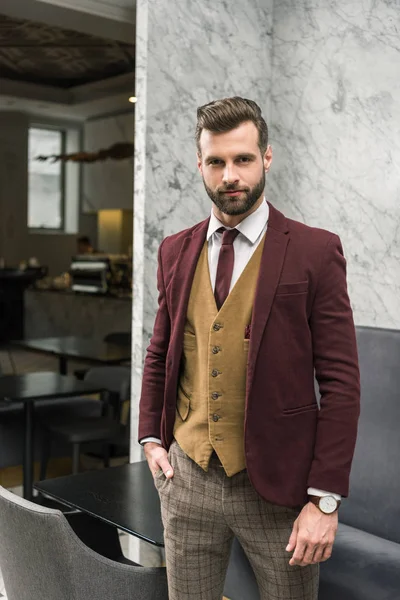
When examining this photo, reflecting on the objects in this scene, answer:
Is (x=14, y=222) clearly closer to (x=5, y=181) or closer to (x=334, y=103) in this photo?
(x=5, y=181)

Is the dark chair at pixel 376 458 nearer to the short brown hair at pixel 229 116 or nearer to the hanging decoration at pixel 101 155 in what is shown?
the short brown hair at pixel 229 116

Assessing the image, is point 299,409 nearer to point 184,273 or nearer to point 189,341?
point 189,341

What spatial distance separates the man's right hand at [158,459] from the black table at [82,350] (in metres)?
2.32

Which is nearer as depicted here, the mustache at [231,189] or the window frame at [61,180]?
the mustache at [231,189]

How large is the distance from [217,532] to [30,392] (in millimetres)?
2468

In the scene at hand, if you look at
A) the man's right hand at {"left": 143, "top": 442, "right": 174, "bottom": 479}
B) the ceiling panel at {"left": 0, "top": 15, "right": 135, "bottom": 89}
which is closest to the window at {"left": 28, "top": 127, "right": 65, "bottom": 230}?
the ceiling panel at {"left": 0, "top": 15, "right": 135, "bottom": 89}

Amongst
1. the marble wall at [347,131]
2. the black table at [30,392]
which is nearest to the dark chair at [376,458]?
the marble wall at [347,131]

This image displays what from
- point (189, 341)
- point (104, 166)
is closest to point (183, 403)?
point (189, 341)

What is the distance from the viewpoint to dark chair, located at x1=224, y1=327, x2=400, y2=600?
2.65 m

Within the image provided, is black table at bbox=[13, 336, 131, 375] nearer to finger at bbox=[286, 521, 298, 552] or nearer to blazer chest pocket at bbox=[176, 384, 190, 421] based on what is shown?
blazer chest pocket at bbox=[176, 384, 190, 421]

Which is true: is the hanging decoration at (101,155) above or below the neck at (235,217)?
above

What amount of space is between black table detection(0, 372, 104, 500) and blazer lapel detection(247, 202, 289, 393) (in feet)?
8.26

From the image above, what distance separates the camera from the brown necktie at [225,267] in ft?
5.71

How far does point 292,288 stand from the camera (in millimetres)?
1647
